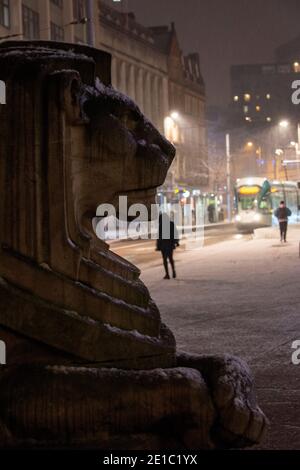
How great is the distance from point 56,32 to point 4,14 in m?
6.15

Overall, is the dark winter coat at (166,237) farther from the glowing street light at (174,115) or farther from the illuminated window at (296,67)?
the illuminated window at (296,67)

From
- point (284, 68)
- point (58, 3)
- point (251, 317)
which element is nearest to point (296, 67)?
point (284, 68)

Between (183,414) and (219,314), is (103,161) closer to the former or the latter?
(183,414)

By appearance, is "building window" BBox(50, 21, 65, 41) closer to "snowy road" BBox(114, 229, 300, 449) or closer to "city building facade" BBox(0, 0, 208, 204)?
"city building facade" BBox(0, 0, 208, 204)

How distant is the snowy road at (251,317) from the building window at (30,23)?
26.1 metres

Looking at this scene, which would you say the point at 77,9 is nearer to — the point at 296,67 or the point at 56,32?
the point at 56,32

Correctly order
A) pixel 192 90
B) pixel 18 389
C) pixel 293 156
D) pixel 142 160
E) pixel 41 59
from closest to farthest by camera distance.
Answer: pixel 18 389
pixel 41 59
pixel 142 160
pixel 192 90
pixel 293 156

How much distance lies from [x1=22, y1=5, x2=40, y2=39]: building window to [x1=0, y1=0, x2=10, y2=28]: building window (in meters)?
1.78

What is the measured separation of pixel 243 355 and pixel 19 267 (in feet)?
14.8

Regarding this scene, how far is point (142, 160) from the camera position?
411cm

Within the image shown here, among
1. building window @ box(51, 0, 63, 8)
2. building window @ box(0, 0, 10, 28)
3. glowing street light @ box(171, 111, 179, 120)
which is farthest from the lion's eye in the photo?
glowing street light @ box(171, 111, 179, 120)

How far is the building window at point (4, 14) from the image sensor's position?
3916 cm

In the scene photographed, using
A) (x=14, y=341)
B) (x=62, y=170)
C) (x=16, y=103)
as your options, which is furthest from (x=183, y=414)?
(x=16, y=103)

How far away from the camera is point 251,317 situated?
10328mm
